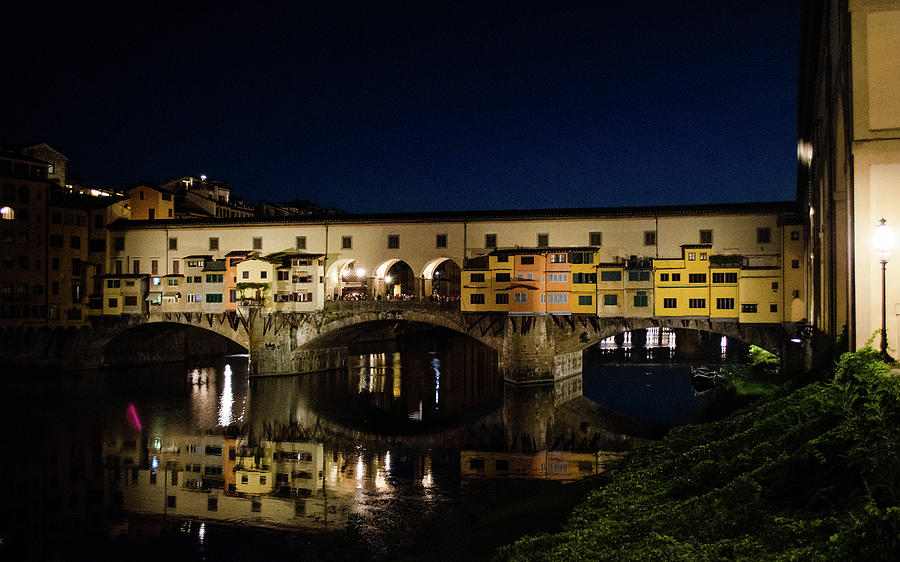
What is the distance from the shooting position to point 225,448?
2345cm

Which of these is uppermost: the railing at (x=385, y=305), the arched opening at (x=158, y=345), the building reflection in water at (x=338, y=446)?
the railing at (x=385, y=305)

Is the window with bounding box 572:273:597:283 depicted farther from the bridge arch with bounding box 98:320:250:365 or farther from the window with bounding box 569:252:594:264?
the bridge arch with bounding box 98:320:250:365

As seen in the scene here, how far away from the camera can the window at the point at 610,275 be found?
114ft

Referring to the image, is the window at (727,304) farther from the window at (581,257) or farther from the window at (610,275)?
the window at (581,257)

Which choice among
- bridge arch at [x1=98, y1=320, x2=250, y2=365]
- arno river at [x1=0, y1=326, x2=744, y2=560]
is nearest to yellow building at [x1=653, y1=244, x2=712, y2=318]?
arno river at [x1=0, y1=326, x2=744, y2=560]

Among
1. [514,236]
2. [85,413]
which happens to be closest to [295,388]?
[85,413]

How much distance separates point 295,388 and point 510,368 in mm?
12118

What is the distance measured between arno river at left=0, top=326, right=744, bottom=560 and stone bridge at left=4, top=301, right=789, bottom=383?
146cm

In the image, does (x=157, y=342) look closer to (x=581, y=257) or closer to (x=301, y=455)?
(x=301, y=455)

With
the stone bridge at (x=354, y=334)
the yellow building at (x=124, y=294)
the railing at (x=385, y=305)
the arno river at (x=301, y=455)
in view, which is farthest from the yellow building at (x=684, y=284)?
the yellow building at (x=124, y=294)

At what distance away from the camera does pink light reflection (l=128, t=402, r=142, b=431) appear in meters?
26.8

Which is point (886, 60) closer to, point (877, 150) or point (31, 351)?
point (877, 150)

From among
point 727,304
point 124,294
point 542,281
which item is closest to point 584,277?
point 542,281

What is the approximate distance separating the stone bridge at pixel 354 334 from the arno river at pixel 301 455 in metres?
1.46
